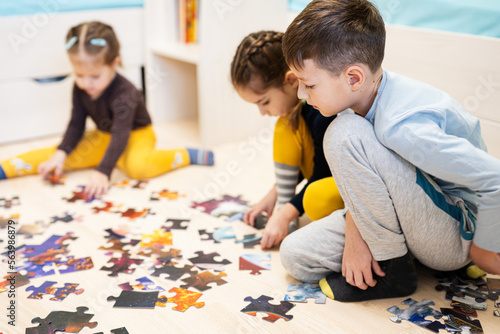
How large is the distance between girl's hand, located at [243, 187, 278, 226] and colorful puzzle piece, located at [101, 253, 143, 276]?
368mm

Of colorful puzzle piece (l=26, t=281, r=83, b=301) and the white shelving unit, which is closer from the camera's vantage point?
colorful puzzle piece (l=26, t=281, r=83, b=301)

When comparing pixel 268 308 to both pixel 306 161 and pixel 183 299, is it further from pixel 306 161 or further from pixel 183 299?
pixel 306 161

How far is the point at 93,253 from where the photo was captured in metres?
1.41

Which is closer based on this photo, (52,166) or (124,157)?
(52,166)

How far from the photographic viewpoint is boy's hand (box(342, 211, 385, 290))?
1174 millimetres

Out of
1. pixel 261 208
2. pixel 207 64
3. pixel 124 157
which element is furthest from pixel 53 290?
pixel 207 64

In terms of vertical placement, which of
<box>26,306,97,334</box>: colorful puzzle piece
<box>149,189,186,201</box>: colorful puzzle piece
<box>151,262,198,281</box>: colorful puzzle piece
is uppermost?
<box>149,189,186,201</box>: colorful puzzle piece

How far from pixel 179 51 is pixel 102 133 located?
54 centimetres

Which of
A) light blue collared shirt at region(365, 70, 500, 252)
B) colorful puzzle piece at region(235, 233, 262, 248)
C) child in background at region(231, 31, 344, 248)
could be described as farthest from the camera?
colorful puzzle piece at region(235, 233, 262, 248)

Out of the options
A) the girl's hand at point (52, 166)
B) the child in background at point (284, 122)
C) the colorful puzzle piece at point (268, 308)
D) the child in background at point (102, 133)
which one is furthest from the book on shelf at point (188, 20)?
the colorful puzzle piece at point (268, 308)

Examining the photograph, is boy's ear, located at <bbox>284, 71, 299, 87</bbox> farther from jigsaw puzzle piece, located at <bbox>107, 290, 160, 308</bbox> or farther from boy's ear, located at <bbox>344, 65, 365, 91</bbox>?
jigsaw puzzle piece, located at <bbox>107, 290, 160, 308</bbox>

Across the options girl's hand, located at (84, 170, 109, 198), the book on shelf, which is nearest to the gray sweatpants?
girl's hand, located at (84, 170, 109, 198)

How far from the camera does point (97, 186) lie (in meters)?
1.81

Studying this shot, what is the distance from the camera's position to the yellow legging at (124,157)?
195 centimetres
